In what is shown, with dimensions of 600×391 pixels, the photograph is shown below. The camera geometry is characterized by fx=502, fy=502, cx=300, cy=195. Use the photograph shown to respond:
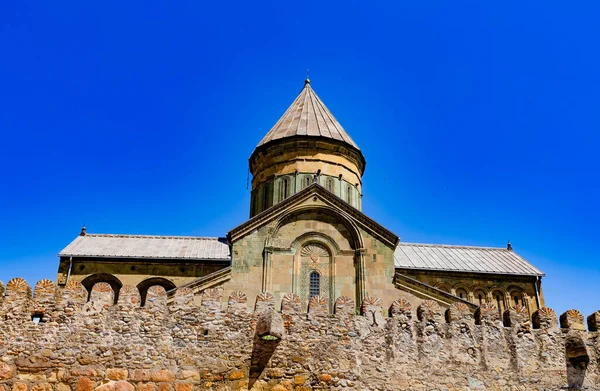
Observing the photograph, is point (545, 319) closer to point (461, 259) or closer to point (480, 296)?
point (480, 296)

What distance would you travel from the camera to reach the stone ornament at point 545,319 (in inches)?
314

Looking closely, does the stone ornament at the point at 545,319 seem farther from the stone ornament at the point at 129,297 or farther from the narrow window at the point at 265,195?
the narrow window at the point at 265,195

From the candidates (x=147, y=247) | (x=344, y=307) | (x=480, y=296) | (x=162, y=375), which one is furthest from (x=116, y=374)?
(x=480, y=296)

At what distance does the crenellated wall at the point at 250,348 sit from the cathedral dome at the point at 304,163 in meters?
10.8

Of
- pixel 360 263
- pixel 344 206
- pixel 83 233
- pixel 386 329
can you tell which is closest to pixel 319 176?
Result: pixel 344 206

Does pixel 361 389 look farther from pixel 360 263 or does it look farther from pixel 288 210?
pixel 288 210

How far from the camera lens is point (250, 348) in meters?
7.09

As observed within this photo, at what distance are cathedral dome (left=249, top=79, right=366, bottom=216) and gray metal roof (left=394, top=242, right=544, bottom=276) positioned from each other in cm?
295

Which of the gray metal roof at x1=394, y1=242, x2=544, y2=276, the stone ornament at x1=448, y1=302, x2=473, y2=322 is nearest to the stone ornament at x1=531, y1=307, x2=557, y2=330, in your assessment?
the stone ornament at x1=448, y1=302, x2=473, y2=322

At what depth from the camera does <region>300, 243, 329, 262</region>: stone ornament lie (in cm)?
1339

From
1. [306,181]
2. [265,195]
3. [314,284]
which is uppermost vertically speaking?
[306,181]

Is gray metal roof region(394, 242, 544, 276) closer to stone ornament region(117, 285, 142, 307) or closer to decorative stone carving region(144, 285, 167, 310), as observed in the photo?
decorative stone carving region(144, 285, 167, 310)

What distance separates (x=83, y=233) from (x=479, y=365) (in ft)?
55.7

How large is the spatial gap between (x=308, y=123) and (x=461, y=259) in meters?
8.11
